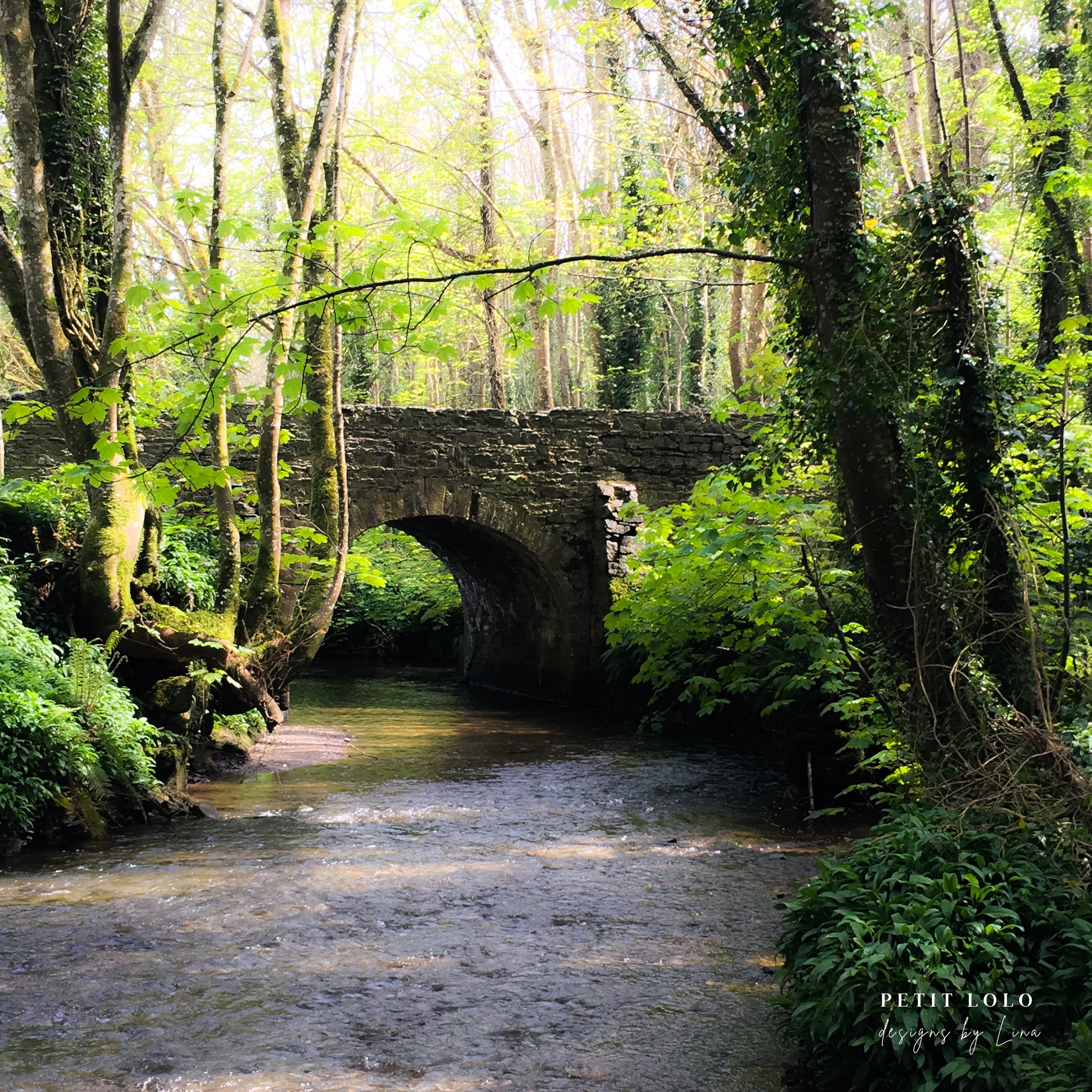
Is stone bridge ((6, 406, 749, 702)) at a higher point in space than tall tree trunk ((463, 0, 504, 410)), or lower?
lower

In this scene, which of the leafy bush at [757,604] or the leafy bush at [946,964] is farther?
the leafy bush at [757,604]

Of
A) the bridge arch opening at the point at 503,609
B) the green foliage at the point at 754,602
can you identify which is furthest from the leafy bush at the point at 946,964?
the bridge arch opening at the point at 503,609

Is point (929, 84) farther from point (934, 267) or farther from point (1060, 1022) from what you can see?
point (1060, 1022)

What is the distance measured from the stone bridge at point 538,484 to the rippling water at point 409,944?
4468 mm

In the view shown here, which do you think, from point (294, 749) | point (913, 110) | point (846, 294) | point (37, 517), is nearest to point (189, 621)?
point (37, 517)

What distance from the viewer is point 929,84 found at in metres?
6.88

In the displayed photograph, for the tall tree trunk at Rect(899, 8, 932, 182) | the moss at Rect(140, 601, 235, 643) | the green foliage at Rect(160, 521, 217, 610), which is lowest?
the moss at Rect(140, 601, 235, 643)

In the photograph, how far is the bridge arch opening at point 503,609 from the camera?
41.2 feet

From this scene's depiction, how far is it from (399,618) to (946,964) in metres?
15.8

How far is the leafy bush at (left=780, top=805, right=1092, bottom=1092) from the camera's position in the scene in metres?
2.62

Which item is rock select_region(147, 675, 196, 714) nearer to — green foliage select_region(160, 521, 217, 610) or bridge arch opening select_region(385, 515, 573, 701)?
green foliage select_region(160, 521, 217, 610)

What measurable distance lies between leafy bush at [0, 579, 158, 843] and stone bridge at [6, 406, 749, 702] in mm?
4698

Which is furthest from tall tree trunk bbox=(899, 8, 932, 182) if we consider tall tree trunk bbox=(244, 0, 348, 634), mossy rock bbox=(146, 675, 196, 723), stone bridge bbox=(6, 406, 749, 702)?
mossy rock bbox=(146, 675, 196, 723)

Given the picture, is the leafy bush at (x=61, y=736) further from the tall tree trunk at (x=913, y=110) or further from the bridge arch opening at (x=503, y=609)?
the tall tree trunk at (x=913, y=110)
